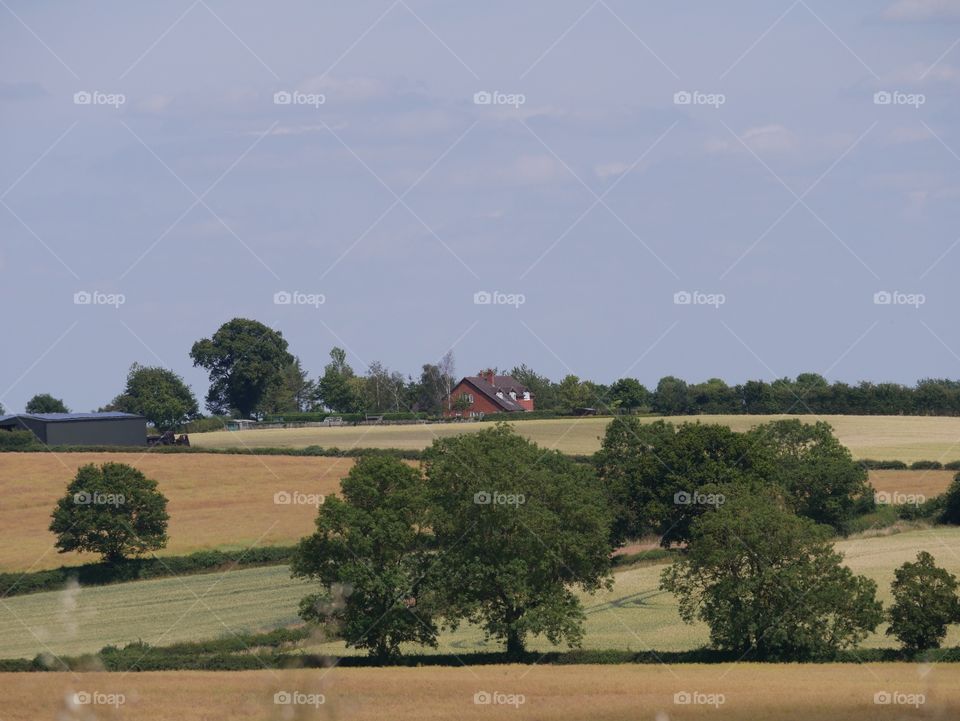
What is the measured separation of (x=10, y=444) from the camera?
11112 centimetres

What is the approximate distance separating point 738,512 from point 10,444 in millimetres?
77722

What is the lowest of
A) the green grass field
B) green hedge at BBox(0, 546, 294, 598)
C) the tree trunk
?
the tree trunk

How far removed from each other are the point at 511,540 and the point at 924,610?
14.9 m

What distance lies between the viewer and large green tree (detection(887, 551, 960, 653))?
45625mm

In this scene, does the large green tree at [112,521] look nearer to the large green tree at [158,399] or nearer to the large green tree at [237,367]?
the large green tree at [158,399]

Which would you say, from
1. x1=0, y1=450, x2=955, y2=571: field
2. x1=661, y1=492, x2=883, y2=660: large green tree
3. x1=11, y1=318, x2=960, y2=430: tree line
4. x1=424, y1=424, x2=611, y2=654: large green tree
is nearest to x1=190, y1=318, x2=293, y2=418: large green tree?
x1=11, y1=318, x2=960, y2=430: tree line

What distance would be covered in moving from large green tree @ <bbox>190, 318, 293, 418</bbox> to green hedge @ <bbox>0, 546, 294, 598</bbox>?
10223 cm

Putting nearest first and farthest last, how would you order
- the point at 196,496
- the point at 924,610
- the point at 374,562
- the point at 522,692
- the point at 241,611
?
1. the point at 522,692
2. the point at 924,610
3. the point at 374,562
4. the point at 241,611
5. the point at 196,496

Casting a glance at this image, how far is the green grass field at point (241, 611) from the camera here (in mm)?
51812

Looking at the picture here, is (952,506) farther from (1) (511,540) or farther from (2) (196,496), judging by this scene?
(2) (196,496)

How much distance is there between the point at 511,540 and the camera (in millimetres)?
50688

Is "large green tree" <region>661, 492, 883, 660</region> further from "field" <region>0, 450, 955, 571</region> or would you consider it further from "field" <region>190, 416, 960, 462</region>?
"field" <region>190, 416, 960, 462</region>

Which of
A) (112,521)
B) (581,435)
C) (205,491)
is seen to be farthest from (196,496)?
(581,435)

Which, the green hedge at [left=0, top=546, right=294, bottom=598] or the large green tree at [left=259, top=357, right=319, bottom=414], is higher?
the large green tree at [left=259, top=357, right=319, bottom=414]
